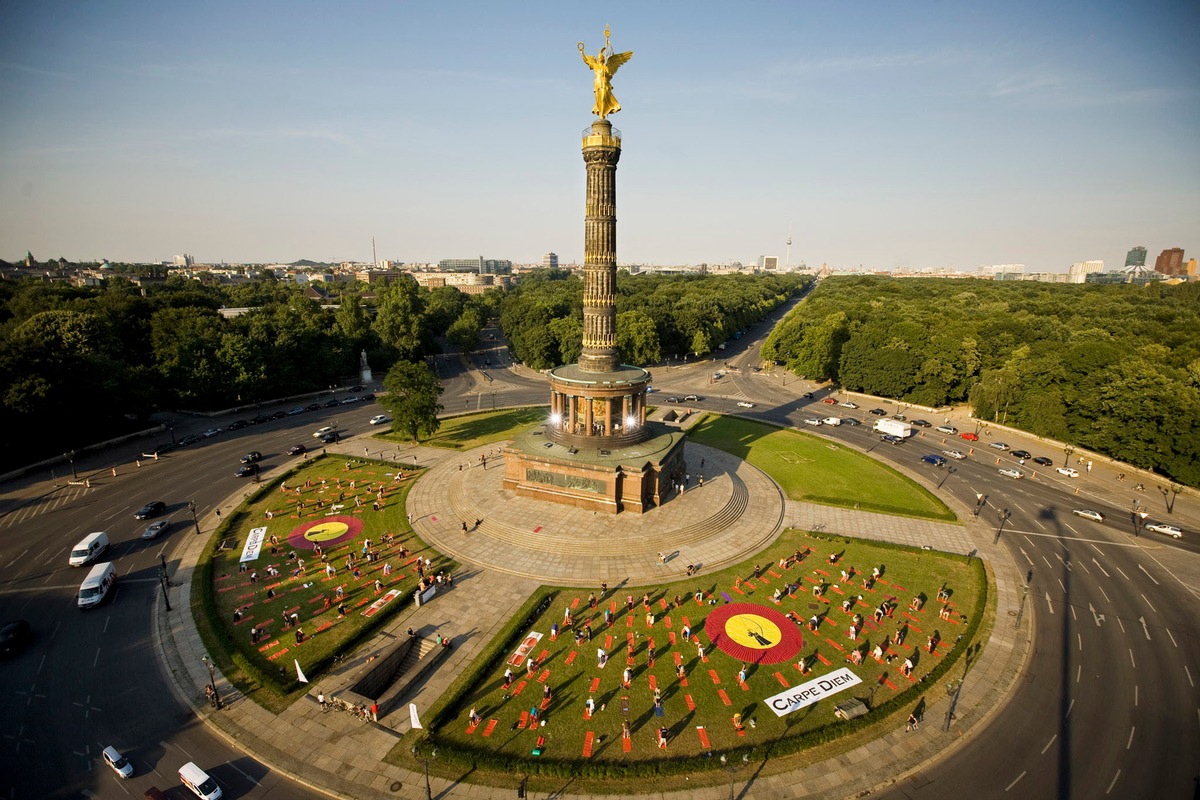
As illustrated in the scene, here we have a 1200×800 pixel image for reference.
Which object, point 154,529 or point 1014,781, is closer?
point 1014,781

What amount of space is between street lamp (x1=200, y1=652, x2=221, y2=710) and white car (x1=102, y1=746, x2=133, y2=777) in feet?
12.7

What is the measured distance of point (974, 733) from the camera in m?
27.0

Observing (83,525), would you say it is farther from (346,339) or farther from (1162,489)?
(1162,489)

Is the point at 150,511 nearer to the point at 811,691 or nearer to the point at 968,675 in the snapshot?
the point at 811,691

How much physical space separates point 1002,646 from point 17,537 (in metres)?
74.9

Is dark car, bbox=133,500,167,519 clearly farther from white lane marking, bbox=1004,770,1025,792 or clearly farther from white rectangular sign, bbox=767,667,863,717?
white lane marking, bbox=1004,770,1025,792

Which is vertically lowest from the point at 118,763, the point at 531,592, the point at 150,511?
the point at 118,763

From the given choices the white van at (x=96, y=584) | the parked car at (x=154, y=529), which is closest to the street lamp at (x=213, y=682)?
the white van at (x=96, y=584)

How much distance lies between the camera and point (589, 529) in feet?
150

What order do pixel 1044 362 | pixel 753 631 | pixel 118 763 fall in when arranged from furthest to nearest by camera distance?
pixel 1044 362
pixel 753 631
pixel 118 763

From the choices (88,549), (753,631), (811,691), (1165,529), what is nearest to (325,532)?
(88,549)

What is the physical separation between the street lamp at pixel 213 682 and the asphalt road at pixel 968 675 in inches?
44.9

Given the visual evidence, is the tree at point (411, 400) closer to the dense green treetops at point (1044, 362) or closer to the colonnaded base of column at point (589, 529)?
the colonnaded base of column at point (589, 529)

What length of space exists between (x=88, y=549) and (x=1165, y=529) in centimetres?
9146
